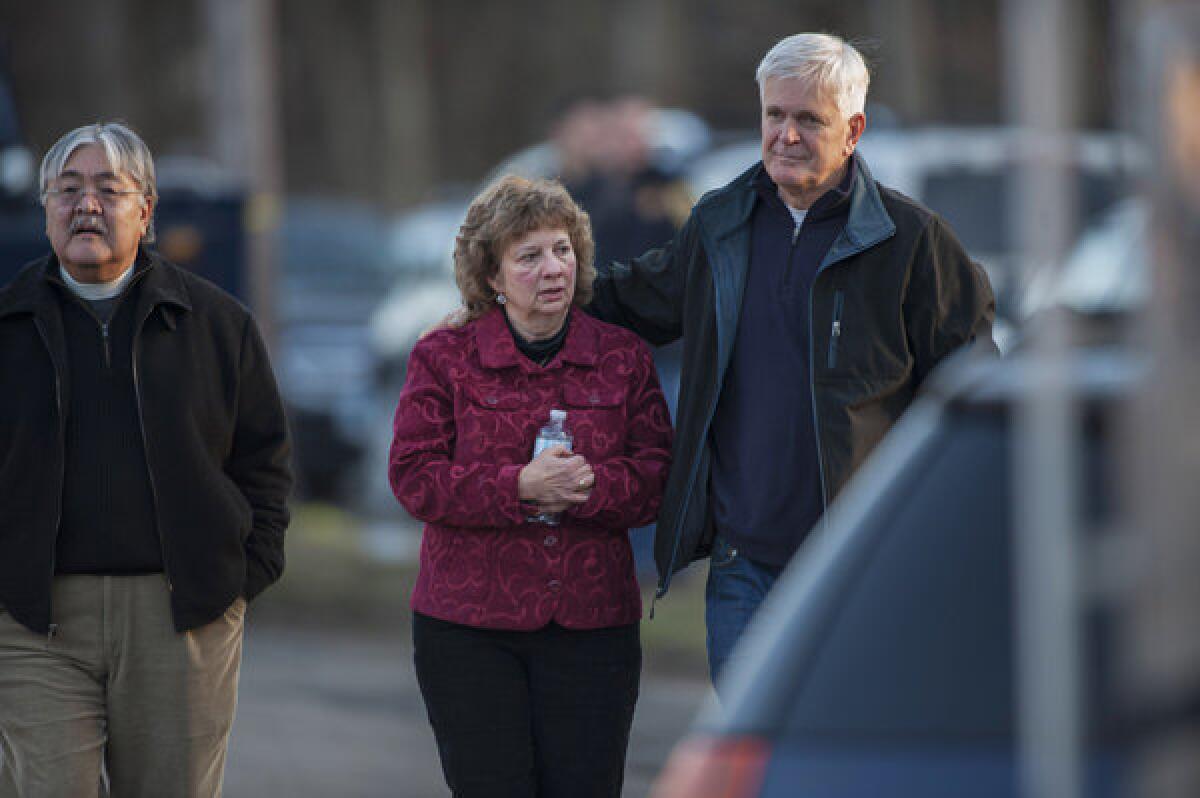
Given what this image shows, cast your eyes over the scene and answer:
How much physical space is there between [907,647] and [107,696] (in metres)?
2.33

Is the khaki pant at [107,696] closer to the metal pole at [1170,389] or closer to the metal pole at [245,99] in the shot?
the metal pole at [1170,389]

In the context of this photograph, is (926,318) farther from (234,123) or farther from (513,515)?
(234,123)

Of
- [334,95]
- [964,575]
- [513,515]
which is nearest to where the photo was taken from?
[964,575]

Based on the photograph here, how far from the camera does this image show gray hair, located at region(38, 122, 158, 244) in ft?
14.8

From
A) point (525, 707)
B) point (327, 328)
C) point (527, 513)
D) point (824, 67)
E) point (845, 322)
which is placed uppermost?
point (824, 67)

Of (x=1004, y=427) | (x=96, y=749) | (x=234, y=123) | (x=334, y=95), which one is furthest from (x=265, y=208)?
(x=334, y=95)

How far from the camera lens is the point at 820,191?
454 cm

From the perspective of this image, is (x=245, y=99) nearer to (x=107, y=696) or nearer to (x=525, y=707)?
(x=107, y=696)

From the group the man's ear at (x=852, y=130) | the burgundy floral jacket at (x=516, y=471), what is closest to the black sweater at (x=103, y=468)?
the burgundy floral jacket at (x=516, y=471)

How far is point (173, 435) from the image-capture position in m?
4.46

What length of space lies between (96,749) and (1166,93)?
3.04m

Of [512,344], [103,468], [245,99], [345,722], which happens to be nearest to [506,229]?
[512,344]

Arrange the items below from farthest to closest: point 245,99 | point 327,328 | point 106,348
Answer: point 327,328
point 245,99
point 106,348

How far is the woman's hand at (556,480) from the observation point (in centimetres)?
439
